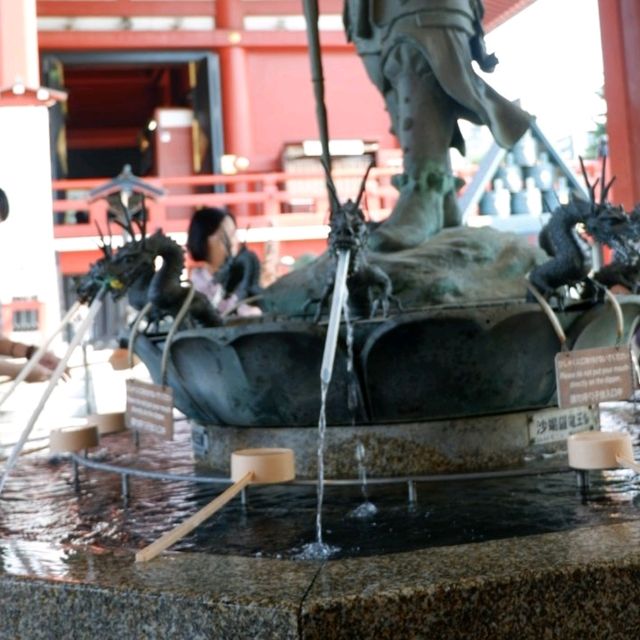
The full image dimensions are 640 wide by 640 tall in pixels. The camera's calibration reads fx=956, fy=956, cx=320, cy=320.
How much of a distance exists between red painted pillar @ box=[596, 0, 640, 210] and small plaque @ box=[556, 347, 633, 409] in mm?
5315

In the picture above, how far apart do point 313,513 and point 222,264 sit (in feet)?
7.04

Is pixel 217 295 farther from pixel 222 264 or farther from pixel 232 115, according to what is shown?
pixel 232 115

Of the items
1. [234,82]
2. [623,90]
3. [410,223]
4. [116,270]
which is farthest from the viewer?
[234,82]

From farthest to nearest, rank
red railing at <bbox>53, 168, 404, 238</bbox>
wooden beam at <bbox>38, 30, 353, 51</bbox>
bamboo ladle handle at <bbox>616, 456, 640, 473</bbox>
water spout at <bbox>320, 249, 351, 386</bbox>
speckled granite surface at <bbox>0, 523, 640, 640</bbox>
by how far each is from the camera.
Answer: wooden beam at <bbox>38, 30, 353, 51</bbox> < red railing at <bbox>53, 168, 404, 238</bbox> < water spout at <bbox>320, 249, 351, 386</bbox> < bamboo ladle handle at <bbox>616, 456, 640, 473</bbox> < speckled granite surface at <bbox>0, 523, 640, 640</bbox>

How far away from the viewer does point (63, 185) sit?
12.1 metres

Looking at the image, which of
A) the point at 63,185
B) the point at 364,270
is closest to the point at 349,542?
the point at 364,270

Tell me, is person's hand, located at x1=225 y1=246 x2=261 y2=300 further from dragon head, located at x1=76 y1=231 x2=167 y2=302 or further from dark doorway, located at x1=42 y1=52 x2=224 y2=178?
dark doorway, located at x1=42 y1=52 x2=224 y2=178

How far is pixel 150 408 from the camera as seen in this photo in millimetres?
2309

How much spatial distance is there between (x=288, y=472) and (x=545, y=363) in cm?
87

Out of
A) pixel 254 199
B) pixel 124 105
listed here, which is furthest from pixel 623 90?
pixel 124 105

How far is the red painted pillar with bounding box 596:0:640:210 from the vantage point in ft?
24.1

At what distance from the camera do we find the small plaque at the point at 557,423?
2590 millimetres

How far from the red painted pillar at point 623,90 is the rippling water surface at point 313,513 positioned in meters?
5.51

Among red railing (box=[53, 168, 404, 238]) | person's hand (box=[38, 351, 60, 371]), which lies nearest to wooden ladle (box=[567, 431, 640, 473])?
person's hand (box=[38, 351, 60, 371])
